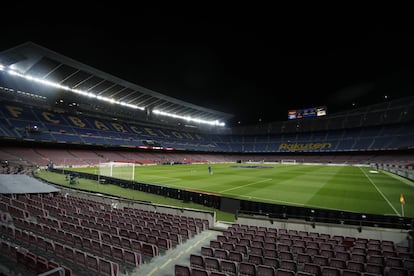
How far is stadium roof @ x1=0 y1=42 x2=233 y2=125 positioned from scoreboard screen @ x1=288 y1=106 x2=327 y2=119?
3931 centimetres

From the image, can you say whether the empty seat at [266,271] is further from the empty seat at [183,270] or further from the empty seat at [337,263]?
the empty seat at [337,263]

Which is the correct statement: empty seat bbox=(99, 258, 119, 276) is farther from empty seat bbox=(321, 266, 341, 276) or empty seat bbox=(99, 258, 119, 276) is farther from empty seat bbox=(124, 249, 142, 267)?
empty seat bbox=(321, 266, 341, 276)

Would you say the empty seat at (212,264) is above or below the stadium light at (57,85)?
below

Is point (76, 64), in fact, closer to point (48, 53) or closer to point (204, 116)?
point (48, 53)

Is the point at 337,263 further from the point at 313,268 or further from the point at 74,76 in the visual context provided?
the point at 74,76

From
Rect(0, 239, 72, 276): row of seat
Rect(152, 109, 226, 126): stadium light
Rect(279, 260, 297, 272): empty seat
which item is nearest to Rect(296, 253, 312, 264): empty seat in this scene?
Rect(279, 260, 297, 272): empty seat

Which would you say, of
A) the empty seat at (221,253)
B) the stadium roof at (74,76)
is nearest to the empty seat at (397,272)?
the empty seat at (221,253)

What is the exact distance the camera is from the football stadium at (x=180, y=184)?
6137 millimetres

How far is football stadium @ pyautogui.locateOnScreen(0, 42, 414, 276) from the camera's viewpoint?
6137 mm

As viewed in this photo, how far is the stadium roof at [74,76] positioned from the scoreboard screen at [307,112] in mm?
39308

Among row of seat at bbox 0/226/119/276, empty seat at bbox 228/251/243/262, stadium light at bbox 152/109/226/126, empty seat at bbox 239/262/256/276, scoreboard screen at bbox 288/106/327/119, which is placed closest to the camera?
row of seat at bbox 0/226/119/276

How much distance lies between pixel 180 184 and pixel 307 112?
221ft

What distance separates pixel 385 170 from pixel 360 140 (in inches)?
1221

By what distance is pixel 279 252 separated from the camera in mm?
6500
